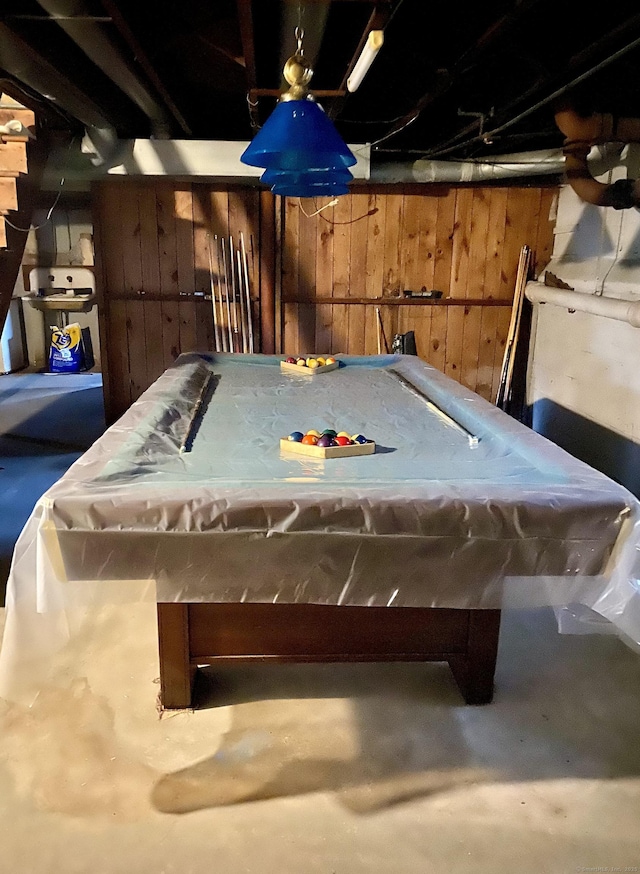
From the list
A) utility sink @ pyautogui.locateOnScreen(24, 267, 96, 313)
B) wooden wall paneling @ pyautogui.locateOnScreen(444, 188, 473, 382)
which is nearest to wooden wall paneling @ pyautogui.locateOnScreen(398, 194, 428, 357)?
wooden wall paneling @ pyautogui.locateOnScreen(444, 188, 473, 382)

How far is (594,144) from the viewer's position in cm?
333

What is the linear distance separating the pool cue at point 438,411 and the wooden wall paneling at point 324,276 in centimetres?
183

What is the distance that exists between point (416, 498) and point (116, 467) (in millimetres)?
727

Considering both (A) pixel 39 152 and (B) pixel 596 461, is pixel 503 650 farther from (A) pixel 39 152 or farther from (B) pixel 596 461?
(A) pixel 39 152

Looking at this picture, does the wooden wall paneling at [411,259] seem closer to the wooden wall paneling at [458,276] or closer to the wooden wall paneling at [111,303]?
the wooden wall paneling at [458,276]

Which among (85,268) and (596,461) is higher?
(85,268)

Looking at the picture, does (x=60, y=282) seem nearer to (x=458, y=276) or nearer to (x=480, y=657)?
(x=458, y=276)

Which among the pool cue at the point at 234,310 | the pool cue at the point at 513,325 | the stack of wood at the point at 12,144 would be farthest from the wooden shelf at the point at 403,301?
the stack of wood at the point at 12,144

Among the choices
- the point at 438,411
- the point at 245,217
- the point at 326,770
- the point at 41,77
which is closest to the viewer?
the point at 326,770

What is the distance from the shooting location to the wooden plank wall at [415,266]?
4.88m

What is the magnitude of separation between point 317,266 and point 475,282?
3.84 ft

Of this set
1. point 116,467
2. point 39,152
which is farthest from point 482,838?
point 39,152

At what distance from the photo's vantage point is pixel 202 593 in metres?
1.55

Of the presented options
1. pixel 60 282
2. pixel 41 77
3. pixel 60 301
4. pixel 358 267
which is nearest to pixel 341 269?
pixel 358 267
